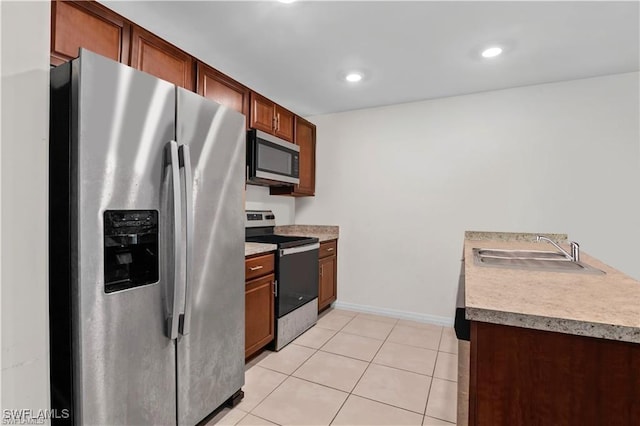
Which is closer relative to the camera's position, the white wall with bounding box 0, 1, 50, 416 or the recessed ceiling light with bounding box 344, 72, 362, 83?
the white wall with bounding box 0, 1, 50, 416

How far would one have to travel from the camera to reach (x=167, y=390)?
4.47 feet

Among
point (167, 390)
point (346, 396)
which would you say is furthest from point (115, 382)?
point (346, 396)

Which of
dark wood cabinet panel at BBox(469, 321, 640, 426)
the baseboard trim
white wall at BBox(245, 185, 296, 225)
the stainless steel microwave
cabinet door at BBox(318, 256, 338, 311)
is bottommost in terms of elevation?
the baseboard trim

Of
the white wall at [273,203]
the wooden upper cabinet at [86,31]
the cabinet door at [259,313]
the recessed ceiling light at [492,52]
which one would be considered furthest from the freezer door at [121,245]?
the recessed ceiling light at [492,52]

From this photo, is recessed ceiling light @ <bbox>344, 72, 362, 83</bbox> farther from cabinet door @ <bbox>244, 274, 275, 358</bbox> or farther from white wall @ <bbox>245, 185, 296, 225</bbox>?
cabinet door @ <bbox>244, 274, 275, 358</bbox>

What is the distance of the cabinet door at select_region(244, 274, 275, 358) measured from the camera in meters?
2.15

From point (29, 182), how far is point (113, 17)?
4.45 feet

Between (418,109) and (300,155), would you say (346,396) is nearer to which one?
(300,155)

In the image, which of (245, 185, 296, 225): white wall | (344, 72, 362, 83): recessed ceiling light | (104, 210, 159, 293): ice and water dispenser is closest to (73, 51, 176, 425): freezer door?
(104, 210, 159, 293): ice and water dispenser

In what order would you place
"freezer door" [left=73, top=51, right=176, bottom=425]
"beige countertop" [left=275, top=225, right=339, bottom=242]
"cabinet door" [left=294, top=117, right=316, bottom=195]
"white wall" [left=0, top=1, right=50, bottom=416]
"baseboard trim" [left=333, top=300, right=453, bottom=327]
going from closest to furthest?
"white wall" [left=0, top=1, right=50, bottom=416]
"freezer door" [left=73, top=51, right=176, bottom=425]
"baseboard trim" [left=333, top=300, right=453, bottom=327]
"cabinet door" [left=294, top=117, right=316, bottom=195]
"beige countertop" [left=275, top=225, right=339, bottom=242]

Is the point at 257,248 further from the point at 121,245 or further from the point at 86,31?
the point at 86,31

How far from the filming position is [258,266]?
→ 2230 mm

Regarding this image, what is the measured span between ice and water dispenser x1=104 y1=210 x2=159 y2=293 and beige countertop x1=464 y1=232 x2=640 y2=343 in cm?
123

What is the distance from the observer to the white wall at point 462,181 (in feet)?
8.44
